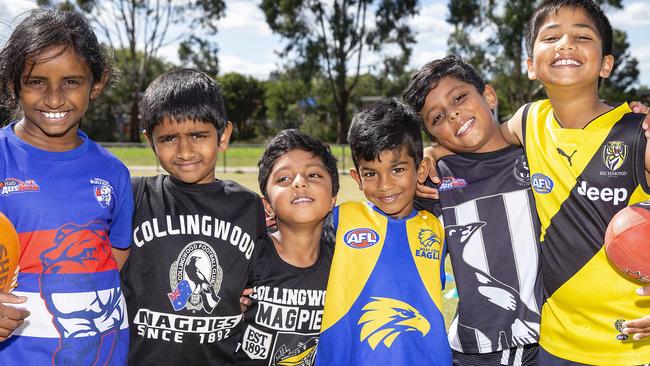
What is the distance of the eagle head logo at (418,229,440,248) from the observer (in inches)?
104

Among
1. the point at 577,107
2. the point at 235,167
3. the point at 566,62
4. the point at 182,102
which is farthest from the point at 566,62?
the point at 235,167

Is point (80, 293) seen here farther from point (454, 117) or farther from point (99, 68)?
point (454, 117)

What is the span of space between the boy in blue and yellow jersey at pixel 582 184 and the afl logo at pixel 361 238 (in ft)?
2.40

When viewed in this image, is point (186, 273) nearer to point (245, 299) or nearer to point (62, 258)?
point (245, 299)

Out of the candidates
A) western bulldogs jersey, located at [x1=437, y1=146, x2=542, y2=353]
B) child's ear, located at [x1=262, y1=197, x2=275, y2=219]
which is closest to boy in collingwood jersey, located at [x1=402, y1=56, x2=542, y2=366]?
western bulldogs jersey, located at [x1=437, y1=146, x2=542, y2=353]

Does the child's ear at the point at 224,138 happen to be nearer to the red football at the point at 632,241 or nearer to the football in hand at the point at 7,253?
the football in hand at the point at 7,253

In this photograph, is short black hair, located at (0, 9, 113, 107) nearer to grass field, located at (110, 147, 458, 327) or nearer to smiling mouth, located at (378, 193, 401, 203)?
smiling mouth, located at (378, 193, 401, 203)

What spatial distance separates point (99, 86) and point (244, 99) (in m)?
40.2

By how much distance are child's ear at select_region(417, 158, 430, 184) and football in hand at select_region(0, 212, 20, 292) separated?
170 cm

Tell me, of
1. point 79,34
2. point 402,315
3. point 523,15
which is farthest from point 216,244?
point 523,15

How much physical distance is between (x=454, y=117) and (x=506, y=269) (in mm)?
753

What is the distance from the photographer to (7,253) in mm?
1978

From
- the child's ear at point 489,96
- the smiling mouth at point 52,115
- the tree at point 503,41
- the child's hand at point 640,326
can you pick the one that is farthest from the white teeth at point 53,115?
the tree at point 503,41

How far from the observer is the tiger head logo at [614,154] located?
2400 millimetres
